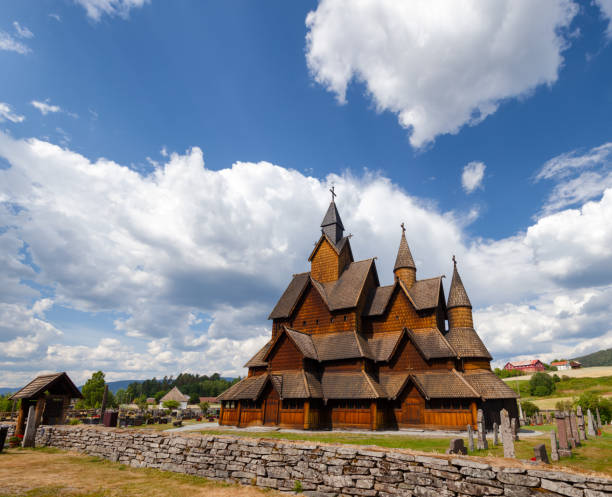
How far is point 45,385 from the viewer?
21.2 metres

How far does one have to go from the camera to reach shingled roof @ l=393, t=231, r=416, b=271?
3600cm

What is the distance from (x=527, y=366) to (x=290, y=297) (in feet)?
533

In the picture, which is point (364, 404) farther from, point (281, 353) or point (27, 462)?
point (27, 462)

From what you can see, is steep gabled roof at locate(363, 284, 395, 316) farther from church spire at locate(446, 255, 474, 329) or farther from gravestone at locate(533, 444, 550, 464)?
gravestone at locate(533, 444, 550, 464)

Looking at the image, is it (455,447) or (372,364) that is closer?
(455,447)

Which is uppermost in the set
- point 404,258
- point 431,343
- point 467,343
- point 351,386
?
point 404,258

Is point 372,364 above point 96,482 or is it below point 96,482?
above

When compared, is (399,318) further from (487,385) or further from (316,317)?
(487,385)

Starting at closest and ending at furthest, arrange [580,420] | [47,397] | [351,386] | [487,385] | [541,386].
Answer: [580,420] → [47,397] → [487,385] → [351,386] → [541,386]

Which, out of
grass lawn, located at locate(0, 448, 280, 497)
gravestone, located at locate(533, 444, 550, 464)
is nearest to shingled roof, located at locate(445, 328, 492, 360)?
gravestone, located at locate(533, 444, 550, 464)

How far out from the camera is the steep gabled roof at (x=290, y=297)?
35747mm

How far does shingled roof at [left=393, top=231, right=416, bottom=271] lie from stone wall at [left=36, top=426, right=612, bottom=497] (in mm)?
27357

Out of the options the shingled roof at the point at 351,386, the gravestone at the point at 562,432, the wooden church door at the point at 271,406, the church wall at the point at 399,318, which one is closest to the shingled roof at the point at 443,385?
the shingled roof at the point at 351,386

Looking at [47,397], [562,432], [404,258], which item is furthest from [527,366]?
[47,397]
